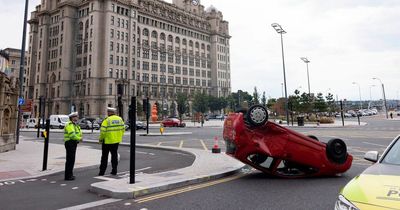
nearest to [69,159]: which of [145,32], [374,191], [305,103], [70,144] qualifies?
[70,144]

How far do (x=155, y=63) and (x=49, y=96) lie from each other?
3575 centimetres

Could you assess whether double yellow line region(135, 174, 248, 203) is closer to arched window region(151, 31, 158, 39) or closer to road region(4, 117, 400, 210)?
road region(4, 117, 400, 210)

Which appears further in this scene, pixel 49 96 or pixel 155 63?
pixel 155 63

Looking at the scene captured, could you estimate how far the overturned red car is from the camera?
7531 mm

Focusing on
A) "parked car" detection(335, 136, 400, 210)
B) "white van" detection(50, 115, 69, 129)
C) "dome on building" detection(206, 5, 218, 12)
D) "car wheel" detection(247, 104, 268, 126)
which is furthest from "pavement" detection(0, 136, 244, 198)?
"dome on building" detection(206, 5, 218, 12)

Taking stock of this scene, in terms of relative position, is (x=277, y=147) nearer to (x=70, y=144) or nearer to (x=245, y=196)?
(x=245, y=196)

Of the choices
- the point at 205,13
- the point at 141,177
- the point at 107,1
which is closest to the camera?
the point at 141,177

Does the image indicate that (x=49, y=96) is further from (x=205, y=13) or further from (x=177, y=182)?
(x=177, y=182)

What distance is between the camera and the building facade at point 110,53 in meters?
88.6

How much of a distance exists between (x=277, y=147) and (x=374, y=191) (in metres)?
4.64

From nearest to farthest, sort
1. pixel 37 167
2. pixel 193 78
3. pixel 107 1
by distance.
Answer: pixel 37 167, pixel 107 1, pixel 193 78

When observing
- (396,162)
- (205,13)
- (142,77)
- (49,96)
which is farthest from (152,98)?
(396,162)

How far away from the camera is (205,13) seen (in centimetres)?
13688

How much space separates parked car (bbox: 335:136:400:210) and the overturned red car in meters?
3.78
